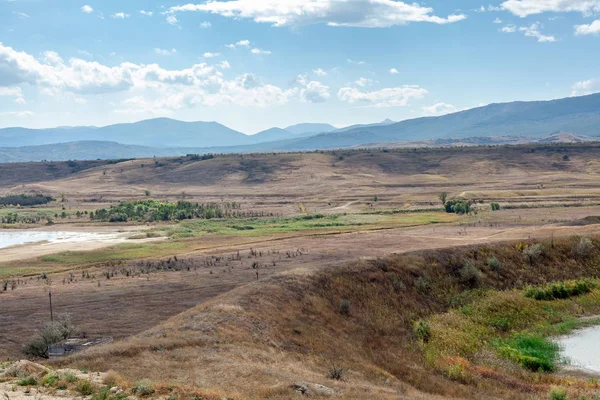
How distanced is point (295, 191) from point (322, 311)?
125 metres

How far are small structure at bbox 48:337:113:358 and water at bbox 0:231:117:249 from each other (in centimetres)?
5503

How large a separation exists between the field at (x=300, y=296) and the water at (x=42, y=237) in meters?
4.98

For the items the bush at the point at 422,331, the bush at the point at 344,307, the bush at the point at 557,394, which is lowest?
the bush at the point at 422,331

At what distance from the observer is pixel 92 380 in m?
22.8

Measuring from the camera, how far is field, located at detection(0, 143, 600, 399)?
27.2 metres

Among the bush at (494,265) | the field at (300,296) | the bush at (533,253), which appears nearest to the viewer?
the field at (300,296)

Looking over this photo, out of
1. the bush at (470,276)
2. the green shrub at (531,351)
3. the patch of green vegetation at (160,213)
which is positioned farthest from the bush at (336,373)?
the patch of green vegetation at (160,213)

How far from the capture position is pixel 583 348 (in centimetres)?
3609

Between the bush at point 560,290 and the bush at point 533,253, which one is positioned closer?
the bush at point 560,290

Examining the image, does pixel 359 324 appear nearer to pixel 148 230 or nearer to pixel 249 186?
pixel 148 230

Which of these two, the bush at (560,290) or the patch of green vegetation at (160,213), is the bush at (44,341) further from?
the patch of green vegetation at (160,213)

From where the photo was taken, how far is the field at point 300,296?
89.1ft

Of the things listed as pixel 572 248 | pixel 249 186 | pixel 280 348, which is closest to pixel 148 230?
pixel 572 248

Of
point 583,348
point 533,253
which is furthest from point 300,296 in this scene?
point 533,253
